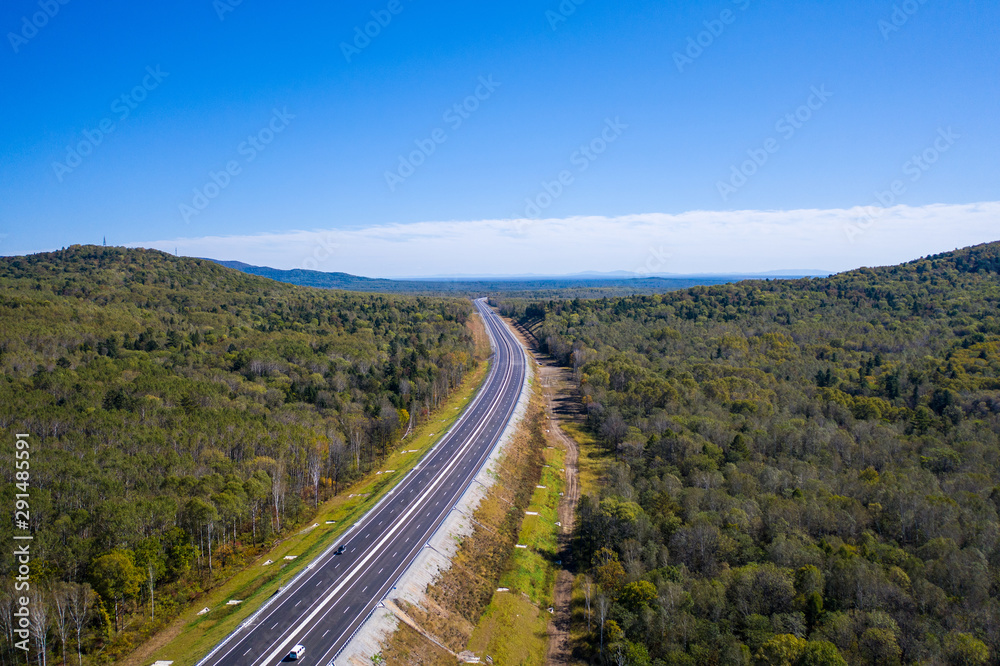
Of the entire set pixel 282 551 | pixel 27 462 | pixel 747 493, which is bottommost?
pixel 282 551

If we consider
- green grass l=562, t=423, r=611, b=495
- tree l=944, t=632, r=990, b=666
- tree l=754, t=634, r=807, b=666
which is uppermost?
tree l=944, t=632, r=990, b=666

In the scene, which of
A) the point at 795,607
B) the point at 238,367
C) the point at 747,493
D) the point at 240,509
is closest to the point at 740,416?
the point at 747,493

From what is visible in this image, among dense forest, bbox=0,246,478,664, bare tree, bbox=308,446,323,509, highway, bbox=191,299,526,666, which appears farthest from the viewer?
→ bare tree, bbox=308,446,323,509

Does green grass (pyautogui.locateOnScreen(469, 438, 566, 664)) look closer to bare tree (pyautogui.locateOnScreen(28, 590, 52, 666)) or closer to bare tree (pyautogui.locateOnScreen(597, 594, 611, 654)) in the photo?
bare tree (pyautogui.locateOnScreen(597, 594, 611, 654))

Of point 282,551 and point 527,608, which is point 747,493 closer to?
point 527,608

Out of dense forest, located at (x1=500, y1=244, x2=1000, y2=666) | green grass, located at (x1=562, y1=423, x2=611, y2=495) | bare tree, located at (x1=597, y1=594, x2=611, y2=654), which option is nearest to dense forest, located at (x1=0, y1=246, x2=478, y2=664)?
green grass, located at (x1=562, y1=423, x2=611, y2=495)

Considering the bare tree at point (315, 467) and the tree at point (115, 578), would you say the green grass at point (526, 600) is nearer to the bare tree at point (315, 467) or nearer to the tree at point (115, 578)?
the bare tree at point (315, 467)
